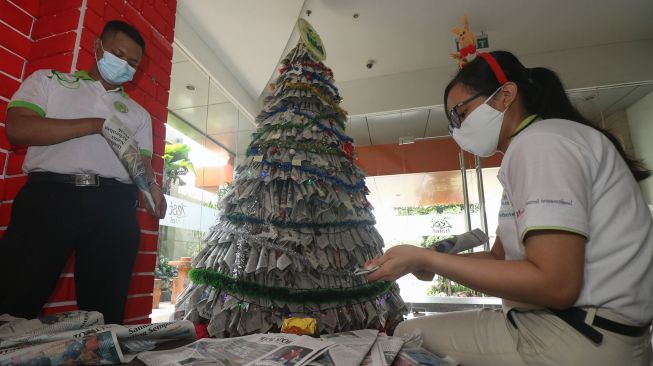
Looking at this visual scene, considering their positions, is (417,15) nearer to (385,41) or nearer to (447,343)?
(385,41)

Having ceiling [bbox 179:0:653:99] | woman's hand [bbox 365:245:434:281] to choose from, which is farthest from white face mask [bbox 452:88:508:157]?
ceiling [bbox 179:0:653:99]

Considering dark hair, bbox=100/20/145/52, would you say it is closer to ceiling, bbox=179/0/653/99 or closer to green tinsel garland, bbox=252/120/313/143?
green tinsel garland, bbox=252/120/313/143

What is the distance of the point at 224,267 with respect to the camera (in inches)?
67.9

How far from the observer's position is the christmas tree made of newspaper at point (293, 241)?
1.64 m

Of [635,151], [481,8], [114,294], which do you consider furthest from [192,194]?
[635,151]

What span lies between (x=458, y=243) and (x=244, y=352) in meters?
0.76

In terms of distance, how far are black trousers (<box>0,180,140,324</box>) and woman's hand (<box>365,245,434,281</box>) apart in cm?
103

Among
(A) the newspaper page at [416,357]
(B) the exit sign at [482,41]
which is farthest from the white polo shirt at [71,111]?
(B) the exit sign at [482,41]

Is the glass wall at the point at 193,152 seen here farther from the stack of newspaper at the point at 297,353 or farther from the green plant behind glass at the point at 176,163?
the stack of newspaper at the point at 297,353

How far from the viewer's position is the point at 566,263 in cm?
68

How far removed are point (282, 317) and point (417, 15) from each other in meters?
3.46

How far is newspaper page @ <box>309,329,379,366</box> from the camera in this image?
85 cm

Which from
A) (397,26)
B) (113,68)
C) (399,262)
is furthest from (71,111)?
(397,26)

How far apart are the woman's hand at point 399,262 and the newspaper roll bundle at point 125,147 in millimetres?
976
